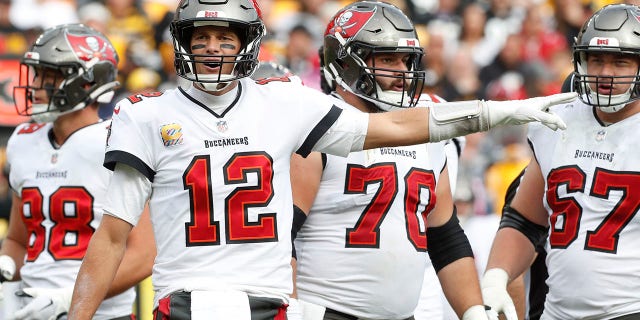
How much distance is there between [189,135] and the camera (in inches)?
157

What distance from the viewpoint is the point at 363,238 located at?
4637mm

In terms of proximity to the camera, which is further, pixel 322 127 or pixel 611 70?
pixel 611 70

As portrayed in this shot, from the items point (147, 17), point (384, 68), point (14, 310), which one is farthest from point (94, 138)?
point (147, 17)

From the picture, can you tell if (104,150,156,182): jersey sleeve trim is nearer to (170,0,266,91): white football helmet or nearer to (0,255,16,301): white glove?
(170,0,266,91): white football helmet

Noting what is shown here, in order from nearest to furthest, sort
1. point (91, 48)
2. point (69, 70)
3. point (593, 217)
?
point (593, 217), point (69, 70), point (91, 48)

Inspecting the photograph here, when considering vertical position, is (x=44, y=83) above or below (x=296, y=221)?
above

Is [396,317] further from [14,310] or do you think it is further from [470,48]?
[470,48]

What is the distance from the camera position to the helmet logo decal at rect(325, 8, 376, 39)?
4922mm

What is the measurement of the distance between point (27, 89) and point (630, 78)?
2864 mm

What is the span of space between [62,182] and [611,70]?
254 centimetres

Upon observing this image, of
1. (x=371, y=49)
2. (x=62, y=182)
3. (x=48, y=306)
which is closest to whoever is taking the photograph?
(x=371, y=49)

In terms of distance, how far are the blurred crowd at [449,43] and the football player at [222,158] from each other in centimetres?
547

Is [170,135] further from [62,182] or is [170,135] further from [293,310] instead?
[62,182]

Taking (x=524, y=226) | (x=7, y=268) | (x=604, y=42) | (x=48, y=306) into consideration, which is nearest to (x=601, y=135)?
(x=604, y=42)
